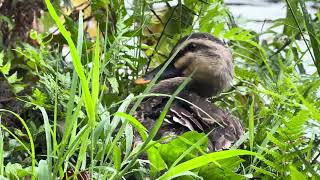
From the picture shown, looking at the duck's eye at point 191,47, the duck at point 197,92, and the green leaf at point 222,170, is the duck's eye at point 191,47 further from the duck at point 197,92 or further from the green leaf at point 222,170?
the green leaf at point 222,170

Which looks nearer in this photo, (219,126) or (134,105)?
(134,105)

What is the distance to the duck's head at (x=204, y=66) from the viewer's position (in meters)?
2.67

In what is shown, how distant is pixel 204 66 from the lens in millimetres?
2791

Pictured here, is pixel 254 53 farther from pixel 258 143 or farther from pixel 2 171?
pixel 2 171

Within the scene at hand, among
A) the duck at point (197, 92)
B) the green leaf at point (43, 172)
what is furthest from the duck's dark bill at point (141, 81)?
the green leaf at point (43, 172)

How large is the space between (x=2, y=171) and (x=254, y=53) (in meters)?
1.51

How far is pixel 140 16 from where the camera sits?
8.11 feet

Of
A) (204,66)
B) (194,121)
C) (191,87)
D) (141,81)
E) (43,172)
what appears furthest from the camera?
(204,66)

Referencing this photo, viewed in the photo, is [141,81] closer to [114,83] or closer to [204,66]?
[114,83]

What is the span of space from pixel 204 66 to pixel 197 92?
0.15 m

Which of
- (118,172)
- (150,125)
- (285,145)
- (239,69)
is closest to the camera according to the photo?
(118,172)

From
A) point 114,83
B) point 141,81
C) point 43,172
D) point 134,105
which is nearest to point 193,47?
point 141,81

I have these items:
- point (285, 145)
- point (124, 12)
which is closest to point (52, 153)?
point (285, 145)

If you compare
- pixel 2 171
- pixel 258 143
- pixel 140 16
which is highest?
pixel 140 16
